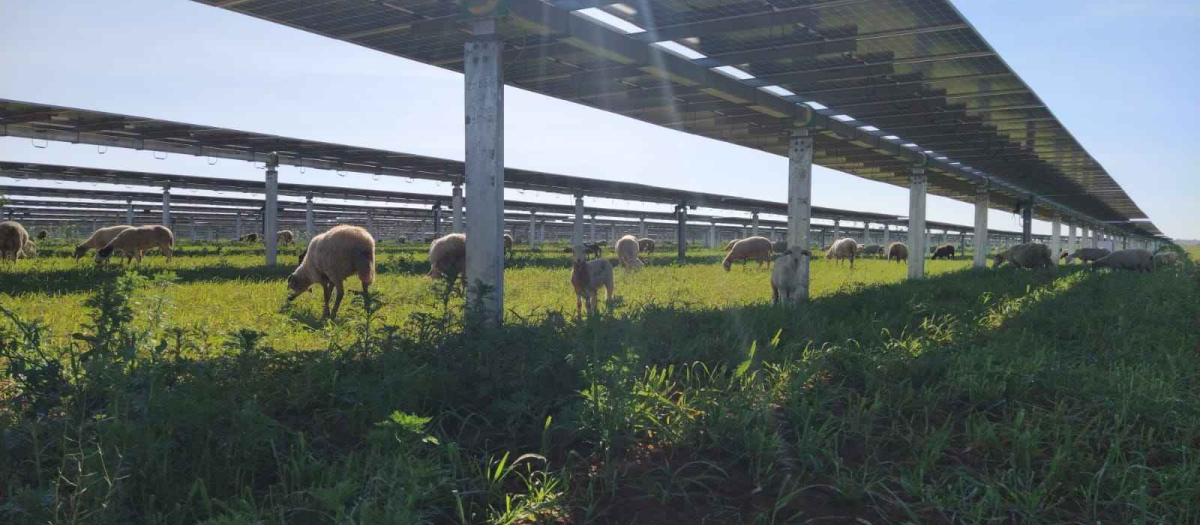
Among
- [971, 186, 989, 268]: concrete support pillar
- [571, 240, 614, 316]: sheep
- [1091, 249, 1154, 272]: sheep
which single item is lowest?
[571, 240, 614, 316]: sheep

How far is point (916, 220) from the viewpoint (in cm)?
2064

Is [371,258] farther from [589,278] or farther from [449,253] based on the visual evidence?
[589,278]

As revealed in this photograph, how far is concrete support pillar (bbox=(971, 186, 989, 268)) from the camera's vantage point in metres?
26.1

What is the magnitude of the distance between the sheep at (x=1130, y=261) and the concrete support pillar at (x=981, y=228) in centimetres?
402

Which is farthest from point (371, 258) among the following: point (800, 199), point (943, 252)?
point (943, 252)

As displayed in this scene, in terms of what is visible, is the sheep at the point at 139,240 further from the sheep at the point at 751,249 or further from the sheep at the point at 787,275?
the sheep at the point at 787,275

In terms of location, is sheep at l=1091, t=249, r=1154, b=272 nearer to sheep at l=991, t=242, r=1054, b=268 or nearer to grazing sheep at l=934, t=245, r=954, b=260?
sheep at l=991, t=242, r=1054, b=268

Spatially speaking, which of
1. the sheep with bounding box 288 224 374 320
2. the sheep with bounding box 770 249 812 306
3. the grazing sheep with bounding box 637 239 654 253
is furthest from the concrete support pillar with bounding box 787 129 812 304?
the grazing sheep with bounding box 637 239 654 253

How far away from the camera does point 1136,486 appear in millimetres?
3709

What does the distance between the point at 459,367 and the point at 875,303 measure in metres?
8.73

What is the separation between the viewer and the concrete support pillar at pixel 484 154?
7715 millimetres

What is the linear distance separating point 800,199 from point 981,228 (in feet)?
57.9

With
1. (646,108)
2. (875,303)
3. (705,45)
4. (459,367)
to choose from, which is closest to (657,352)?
(459,367)

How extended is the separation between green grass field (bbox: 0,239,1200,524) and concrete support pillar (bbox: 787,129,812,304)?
20.3ft
